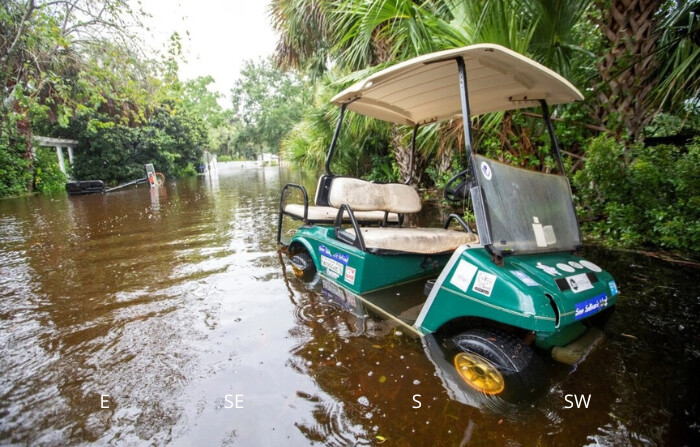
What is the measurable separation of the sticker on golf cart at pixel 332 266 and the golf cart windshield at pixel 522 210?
4.67ft

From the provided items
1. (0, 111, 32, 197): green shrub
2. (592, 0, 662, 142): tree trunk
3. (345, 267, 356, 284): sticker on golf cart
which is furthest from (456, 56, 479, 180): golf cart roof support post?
(0, 111, 32, 197): green shrub

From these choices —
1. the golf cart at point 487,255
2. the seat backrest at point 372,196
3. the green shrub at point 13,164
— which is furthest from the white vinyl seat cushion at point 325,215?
the green shrub at point 13,164

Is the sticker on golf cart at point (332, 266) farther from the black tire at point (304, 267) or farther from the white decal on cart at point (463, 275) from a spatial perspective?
the white decal on cart at point (463, 275)

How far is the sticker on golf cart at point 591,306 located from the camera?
1843mm

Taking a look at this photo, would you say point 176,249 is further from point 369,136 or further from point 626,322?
point 369,136

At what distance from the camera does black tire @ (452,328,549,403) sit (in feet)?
5.70

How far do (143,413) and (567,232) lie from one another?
2998 millimetres

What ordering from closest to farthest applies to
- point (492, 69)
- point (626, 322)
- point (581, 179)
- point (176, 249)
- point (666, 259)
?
1. point (492, 69)
2. point (626, 322)
3. point (666, 259)
4. point (581, 179)
5. point (176, 249)

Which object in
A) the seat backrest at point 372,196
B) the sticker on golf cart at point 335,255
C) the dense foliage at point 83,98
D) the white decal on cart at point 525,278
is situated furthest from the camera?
the dense foliage at point 83,98

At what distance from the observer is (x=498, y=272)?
1866 mm

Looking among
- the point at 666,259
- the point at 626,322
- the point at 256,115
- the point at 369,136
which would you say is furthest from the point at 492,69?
the point at 256,115

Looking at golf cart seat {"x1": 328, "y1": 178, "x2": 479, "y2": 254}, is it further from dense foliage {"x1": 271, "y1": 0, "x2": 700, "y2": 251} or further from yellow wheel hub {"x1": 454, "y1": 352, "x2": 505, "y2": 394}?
dense foliage {"x1": 271, "y1": 0, "x2": 700, "y2": 251}

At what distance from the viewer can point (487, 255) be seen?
2037 mm

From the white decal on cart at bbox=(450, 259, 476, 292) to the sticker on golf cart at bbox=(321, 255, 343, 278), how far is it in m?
1.23
